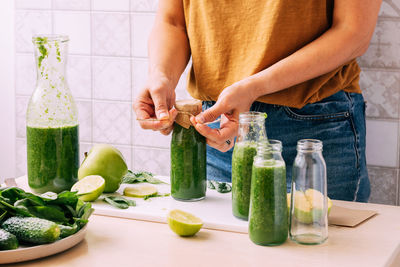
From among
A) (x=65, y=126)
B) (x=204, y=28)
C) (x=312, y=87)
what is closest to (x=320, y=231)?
(x=312, y=87)

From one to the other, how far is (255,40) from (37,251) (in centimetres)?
83

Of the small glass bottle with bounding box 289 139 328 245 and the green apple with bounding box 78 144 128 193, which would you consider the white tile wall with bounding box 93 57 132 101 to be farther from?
the small glass bottle with bounding box 289 139 328 245

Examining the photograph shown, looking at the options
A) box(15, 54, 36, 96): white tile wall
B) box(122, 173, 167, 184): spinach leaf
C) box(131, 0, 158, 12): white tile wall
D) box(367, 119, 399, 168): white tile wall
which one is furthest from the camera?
box(15, 54, 36, 96): white tile wall

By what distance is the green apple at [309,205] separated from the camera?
105 centimetres

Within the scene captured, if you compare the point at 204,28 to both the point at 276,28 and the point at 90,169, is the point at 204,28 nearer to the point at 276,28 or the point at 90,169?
the point at 276,28

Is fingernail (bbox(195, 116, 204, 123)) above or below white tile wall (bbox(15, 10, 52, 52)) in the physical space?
below

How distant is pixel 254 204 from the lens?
1039 mm

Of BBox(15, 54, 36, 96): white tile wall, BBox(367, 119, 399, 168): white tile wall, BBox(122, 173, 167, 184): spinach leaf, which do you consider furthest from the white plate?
BBox(15, 54, 36, 96): white tile wall

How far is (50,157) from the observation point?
133cm

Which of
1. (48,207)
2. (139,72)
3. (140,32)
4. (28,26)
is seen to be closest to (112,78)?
(139,72)

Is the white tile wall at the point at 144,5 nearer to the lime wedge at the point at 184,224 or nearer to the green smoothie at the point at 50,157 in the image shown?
the green smoothie at the point at 50,157

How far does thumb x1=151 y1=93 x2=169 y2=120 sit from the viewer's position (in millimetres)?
1319

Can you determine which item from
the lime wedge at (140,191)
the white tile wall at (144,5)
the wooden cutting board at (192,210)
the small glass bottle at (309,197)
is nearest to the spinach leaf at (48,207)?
the wooden cutting board at (192,210)

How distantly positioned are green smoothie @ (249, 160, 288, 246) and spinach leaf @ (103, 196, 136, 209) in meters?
0.33
